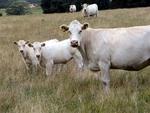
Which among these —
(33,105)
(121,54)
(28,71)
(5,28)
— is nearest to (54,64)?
(28,71)

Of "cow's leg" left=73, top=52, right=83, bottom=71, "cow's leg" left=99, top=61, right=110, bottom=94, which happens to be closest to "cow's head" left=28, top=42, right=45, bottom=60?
"cow's leg" left=73, top=52, right=83, bottom=71

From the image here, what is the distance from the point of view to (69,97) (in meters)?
8.77

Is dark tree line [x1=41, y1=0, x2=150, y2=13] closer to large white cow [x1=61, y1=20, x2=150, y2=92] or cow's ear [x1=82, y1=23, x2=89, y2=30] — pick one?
cow's ear [x1=82, y1=23, x2=89, y2=30]

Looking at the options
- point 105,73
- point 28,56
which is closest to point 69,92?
point 105,73

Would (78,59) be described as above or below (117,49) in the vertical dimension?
below

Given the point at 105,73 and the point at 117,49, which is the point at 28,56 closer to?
the point at 105,73

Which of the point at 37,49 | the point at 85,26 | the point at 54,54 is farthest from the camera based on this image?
the point at 54,54

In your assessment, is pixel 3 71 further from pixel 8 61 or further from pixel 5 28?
pixel 5 28

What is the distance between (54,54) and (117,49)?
4.25 meters

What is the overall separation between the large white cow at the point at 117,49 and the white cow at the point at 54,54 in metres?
3.42

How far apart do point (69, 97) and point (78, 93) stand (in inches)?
16.7

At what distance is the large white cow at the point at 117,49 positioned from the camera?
372 inches

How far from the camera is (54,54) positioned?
13492 mm

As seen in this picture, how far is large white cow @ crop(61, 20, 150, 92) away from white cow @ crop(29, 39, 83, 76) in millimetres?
3420
